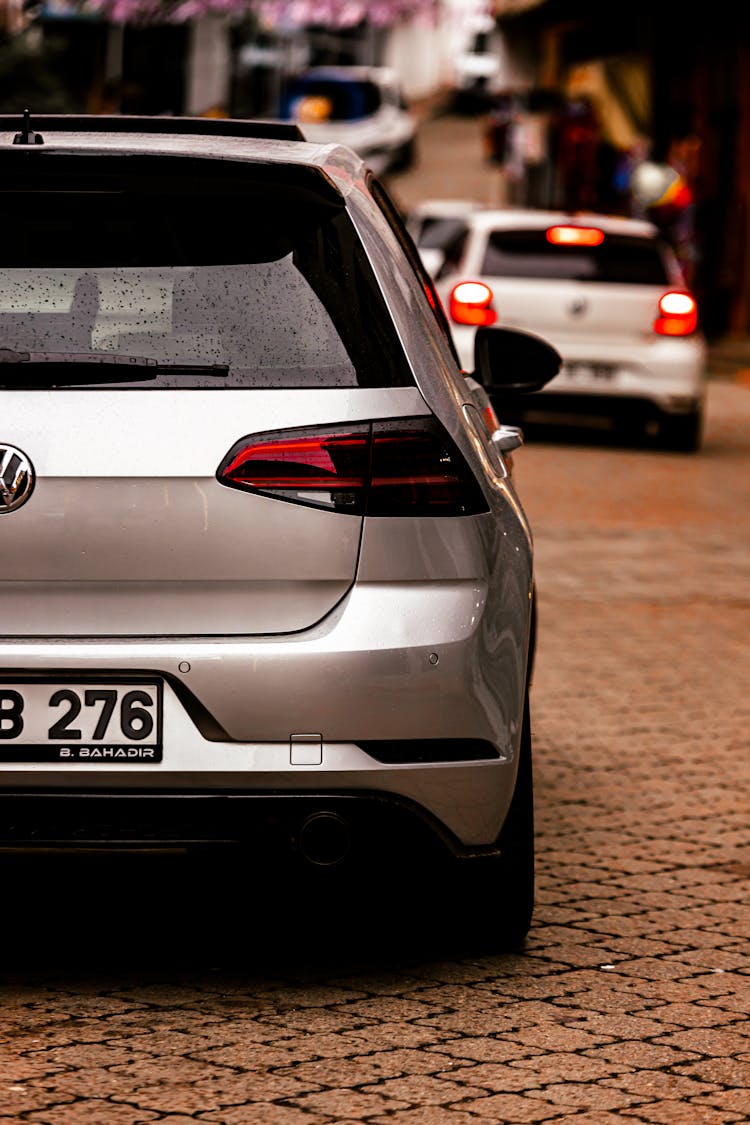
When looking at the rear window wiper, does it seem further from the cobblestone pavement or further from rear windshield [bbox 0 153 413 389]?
the cobblestone pavement

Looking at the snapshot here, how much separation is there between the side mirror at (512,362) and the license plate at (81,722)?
1942mm

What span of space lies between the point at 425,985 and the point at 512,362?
5.96 ft

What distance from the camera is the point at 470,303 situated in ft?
50.5

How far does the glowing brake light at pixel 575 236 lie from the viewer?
15.9 m

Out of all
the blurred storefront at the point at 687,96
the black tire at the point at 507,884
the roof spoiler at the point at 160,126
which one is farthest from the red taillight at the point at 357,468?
the blurred storefront at the point at 687,96

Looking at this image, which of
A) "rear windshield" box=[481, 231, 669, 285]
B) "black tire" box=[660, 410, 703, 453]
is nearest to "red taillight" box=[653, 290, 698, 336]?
"rear windshield" box=[481, 231, 669, 285]

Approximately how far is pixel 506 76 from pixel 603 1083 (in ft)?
121

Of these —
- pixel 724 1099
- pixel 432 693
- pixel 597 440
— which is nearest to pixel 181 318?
pixel 432 693

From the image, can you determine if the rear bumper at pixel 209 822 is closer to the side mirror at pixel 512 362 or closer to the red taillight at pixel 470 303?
the side mirror at pixel 512 362

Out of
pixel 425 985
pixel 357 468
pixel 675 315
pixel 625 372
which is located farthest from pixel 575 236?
pixel 357 468

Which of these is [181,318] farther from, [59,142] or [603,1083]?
[603,1083]

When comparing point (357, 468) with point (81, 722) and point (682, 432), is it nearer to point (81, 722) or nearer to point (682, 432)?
point (81, 722)

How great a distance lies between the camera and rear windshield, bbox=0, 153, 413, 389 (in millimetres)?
4051

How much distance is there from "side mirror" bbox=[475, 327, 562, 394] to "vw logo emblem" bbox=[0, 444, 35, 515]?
1.93m
